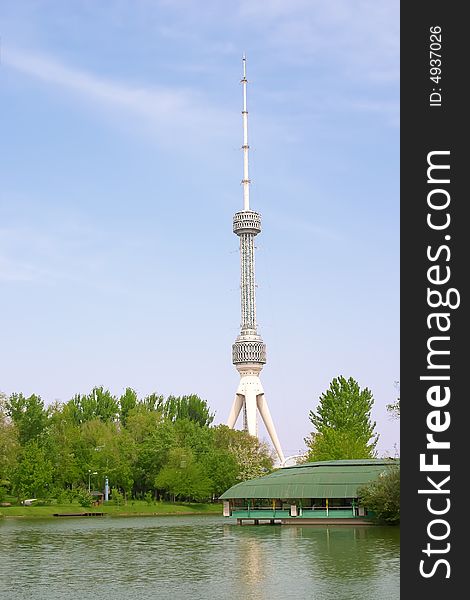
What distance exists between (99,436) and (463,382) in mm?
101948

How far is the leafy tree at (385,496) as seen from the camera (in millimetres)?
64000

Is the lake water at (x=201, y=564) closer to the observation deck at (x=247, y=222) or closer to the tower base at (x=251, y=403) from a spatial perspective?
the tower base at (x=251, y=403)

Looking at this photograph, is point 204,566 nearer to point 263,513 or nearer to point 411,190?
point 411,190

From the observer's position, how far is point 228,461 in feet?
372

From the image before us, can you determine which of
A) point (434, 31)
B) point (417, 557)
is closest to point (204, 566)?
point (417, 557)

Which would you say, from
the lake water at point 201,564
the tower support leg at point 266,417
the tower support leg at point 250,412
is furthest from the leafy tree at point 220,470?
the tower support leg at point 266,417

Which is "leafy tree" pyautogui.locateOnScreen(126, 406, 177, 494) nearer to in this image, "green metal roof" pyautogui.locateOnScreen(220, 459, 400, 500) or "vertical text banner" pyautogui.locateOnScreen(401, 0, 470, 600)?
"green metal roof" pyautogui.locateOnScreen(220, 459, 400, 500)

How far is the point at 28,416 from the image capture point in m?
110

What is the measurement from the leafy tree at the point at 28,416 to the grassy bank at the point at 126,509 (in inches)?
462

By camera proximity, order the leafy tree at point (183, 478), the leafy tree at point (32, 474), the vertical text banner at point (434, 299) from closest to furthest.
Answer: the vertical text banner at point (434, 299) → the leafy tree at point (32, 474) → the leafy tree at point (183, 478)

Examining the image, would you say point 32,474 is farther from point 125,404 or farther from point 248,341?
point 248,341

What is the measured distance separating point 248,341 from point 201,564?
117455mm

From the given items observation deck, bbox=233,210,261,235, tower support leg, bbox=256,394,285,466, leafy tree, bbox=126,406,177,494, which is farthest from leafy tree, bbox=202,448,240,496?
observation deck, bbox=233,210,261,235

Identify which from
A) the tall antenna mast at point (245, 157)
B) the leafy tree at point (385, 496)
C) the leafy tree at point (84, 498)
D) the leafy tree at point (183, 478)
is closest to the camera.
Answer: the leafy tree at point (385, 496)
